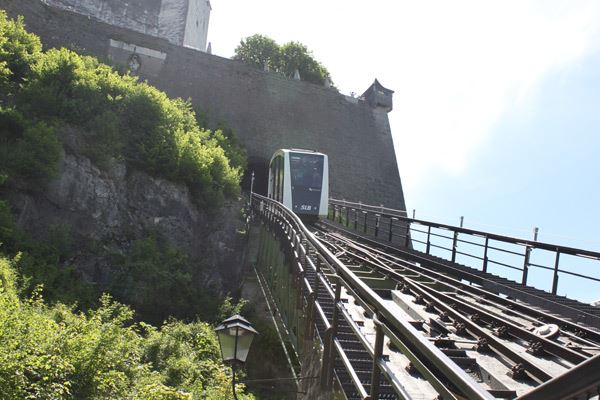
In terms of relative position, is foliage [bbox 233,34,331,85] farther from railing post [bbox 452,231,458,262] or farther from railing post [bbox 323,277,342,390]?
railing post [bbox 323,277,342,390]

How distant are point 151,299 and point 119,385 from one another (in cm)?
496

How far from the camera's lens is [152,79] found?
79.3 ft

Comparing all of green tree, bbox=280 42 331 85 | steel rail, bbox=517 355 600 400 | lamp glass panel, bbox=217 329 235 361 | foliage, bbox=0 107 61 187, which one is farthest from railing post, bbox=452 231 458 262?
green tree, bbox=280 42 331 85

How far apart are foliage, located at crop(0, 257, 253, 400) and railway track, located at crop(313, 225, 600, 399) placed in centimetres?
343

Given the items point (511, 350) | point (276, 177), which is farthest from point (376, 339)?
point (276, 177)

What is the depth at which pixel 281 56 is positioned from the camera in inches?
1602

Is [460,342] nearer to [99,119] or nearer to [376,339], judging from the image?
[376,339]

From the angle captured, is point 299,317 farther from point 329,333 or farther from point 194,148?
point 194,148

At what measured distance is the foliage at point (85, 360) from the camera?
18.8 ft

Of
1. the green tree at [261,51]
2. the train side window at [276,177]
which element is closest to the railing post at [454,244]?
the train side window at [276,177]

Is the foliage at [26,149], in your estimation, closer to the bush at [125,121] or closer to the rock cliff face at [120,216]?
the rock cliff face at [120,216]

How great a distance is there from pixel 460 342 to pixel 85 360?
500cm

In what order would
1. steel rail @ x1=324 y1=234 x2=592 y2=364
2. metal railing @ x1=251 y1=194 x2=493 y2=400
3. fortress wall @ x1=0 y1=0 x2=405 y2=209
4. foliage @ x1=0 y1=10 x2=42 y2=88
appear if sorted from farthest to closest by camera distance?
fortress wall @ x1=0 y1=0 x2=405 y2=209 < foliage @ x1=0 y1=10 x2=42 y2=88 < steel rail @ x1=324 y1=234 x2=592 y2=364 < metal railing @ x1=251 y1=194 x2=493 y2=400

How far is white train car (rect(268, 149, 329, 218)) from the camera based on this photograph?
52.7ft
